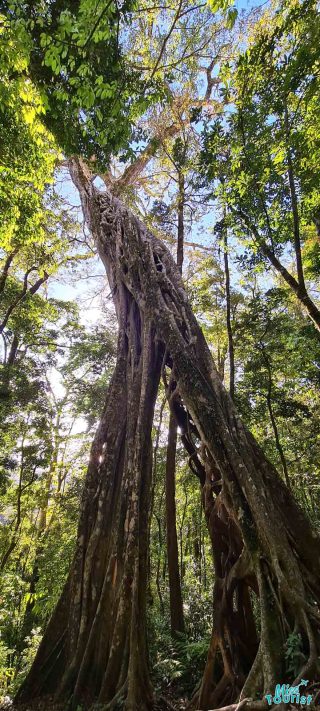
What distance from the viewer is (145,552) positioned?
2.88 metres

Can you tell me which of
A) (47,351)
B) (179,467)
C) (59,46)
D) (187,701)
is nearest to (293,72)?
(59,46)

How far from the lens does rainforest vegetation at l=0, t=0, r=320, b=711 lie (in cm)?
246

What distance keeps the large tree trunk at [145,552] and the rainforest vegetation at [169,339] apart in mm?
14

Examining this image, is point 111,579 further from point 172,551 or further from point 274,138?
point 274,138

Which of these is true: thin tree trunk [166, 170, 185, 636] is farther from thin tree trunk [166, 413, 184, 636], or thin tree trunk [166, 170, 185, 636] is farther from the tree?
the tree

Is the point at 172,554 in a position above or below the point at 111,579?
above

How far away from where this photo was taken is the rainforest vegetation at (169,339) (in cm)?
246

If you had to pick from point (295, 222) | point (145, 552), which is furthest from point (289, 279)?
point (145, 552)

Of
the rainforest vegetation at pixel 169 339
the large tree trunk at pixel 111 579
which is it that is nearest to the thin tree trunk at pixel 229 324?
the rainforest vegetation at pixel 169 339

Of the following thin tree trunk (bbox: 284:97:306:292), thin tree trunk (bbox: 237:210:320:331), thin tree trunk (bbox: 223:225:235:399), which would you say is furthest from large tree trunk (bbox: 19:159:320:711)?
thin tree trunk (bbox: 223:225:235:399)

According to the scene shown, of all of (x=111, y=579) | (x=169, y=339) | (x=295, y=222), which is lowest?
(x=111, y=579)

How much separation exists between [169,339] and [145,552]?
184cm

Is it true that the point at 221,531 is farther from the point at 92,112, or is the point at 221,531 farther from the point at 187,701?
the point at 92,112

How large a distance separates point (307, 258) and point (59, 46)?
544 cm
